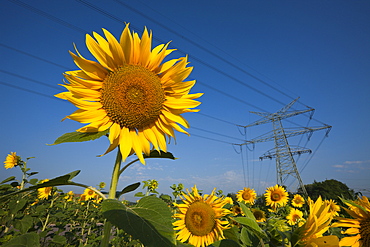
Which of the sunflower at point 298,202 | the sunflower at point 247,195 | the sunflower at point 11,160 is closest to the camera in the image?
the sunflower at point 11,160

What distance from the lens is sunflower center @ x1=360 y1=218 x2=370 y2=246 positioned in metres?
1.43

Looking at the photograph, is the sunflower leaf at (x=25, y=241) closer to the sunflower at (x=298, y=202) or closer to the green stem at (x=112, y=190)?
the green stem at (x=112, y=190)

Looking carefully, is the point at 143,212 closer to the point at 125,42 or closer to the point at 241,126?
the point at 125,42

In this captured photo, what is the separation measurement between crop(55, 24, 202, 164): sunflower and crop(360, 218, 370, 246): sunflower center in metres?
1.35

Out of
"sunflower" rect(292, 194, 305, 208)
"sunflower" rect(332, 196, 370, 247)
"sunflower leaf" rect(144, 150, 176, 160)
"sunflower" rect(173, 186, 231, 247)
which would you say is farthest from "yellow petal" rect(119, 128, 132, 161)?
"sunflower" rect(292, 194, 305, 208)

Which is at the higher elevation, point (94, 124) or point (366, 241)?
point (94, 124)

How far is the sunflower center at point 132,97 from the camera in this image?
108 centimetres

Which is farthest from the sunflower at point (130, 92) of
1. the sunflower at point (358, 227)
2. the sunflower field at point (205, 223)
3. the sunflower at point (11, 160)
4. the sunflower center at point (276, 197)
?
the sunflower center at point (276, 197)

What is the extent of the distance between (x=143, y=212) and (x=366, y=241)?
4.85 feet

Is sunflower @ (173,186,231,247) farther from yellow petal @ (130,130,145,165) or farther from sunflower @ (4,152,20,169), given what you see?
sunflower @ (4,152,20,169)

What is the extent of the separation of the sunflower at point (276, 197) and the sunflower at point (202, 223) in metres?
4.20

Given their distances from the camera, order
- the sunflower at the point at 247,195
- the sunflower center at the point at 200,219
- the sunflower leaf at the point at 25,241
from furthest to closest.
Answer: the sunflower at the point at 247,195 → the sunflower center at the point at 200,219 → the sunflower leaf at the point at 25,241

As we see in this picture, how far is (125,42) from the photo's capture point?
1.09m

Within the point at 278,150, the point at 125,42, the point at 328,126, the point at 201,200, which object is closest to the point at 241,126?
the point at 278,150
